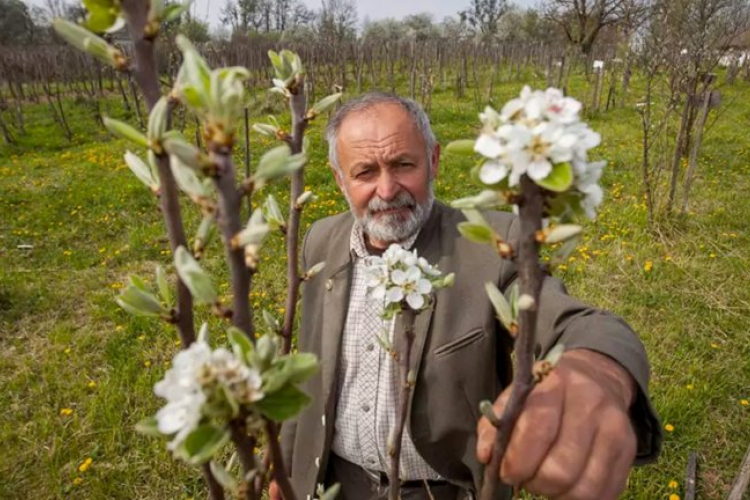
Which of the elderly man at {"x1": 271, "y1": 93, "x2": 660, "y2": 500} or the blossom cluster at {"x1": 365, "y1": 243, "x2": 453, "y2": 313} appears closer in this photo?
the blossom cluster at {"x1": 365, "y1": 243, "x2": 453, "y2": 313}

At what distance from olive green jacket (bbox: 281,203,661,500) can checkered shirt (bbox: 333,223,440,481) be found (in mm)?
63

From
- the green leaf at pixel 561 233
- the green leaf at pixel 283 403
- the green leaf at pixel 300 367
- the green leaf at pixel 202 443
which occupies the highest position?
the green leaf at pixel 561 233

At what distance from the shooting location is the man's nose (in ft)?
7.06

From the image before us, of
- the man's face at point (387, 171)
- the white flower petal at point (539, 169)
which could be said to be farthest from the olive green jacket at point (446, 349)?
the white flower petal at point (539, 169)

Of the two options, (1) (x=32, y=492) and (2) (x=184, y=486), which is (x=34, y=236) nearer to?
(1) (x=32, y=492)

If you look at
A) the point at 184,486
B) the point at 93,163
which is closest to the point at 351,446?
the point at 184,486

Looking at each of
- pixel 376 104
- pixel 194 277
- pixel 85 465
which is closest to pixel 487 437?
pixel 194 277

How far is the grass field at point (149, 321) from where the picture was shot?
2977mm

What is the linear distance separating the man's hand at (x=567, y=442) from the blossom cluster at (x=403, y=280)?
0.24m

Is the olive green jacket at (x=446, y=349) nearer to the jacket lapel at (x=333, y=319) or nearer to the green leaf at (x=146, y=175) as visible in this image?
the jacket lapel at (x=333, y=319)

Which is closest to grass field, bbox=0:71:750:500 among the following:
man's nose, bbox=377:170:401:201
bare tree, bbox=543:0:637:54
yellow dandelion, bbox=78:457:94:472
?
yellow dandelion, bbox=78:457:94:472

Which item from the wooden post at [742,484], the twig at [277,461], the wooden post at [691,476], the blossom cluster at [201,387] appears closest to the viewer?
the blossom cluster at [201,387]

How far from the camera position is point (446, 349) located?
188cm

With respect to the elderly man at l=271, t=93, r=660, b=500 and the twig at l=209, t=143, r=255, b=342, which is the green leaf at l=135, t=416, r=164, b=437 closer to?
the twig at l=209, t=143, r=255, b=342
